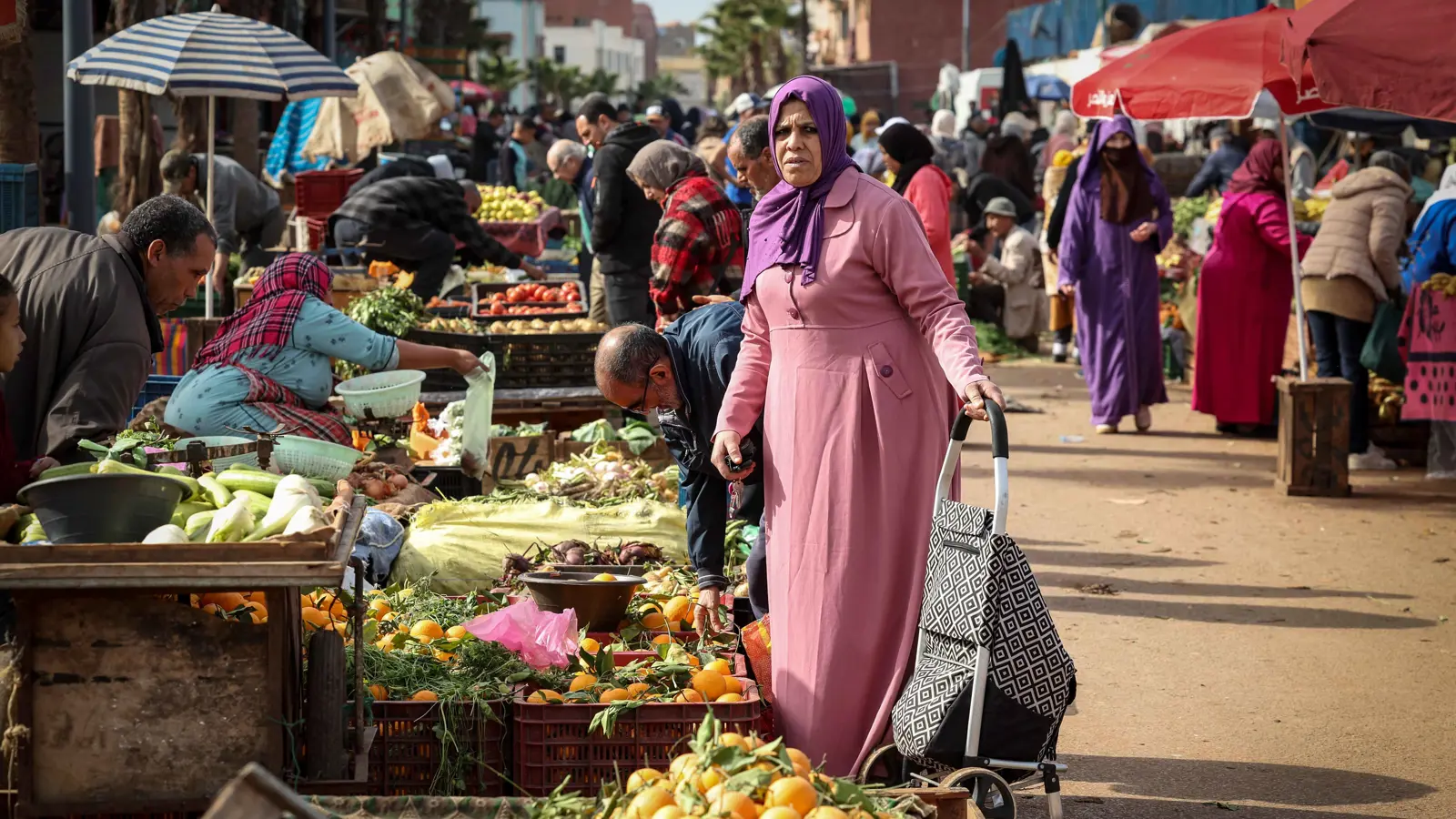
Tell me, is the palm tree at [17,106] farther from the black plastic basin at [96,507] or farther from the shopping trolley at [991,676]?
the shopping trolley at [991,676]

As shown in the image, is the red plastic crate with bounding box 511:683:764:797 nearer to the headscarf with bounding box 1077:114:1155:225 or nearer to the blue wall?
the headscarf with bounding box 1077:114:1155:225

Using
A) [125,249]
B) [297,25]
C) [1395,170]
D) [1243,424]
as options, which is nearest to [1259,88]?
[1395,170]

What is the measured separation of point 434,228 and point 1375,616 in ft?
23.6

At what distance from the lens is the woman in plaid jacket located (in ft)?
25.8

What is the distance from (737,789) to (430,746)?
4.20ft

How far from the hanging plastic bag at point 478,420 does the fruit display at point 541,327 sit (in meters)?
2.14

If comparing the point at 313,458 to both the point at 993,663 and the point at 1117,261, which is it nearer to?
the point at 993,663

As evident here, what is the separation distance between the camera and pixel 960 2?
2470 inches

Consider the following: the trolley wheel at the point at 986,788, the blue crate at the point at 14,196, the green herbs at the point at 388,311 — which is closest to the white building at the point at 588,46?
the green herbs at the point at 388,311

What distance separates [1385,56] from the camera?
6.95 meters

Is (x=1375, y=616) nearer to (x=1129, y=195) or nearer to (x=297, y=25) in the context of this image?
(x=1129, y=195)

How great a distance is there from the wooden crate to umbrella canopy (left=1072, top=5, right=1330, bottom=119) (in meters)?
1.66

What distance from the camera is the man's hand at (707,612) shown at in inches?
189

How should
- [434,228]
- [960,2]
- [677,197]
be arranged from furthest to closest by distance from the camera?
[960,2], [434,228], [677,197]
